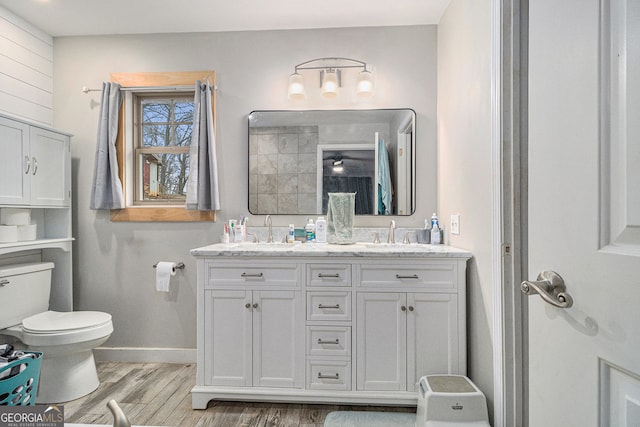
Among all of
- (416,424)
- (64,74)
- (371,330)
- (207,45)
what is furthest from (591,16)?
(64,74)

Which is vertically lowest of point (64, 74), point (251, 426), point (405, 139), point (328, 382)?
point (251, 426)

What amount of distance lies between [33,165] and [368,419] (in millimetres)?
2691

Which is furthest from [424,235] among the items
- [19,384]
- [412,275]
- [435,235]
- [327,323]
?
[19,384]

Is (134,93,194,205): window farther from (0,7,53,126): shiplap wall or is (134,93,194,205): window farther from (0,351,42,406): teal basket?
(0,351,42,406): teal basket

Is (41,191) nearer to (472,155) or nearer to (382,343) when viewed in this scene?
(382,343)

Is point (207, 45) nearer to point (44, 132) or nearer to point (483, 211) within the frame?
point (44, 132)

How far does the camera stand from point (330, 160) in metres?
2.67

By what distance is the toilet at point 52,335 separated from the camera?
212 cm

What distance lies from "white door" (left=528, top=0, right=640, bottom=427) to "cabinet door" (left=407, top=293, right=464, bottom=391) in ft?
3.82

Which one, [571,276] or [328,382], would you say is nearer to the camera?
[571,276]

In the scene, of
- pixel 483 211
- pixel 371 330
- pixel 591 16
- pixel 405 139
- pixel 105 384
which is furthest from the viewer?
pixel 405 139

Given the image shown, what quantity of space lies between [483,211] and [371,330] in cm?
90

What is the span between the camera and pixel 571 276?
724 millimetres

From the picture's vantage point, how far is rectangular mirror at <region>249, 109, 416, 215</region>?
265 centimetres
